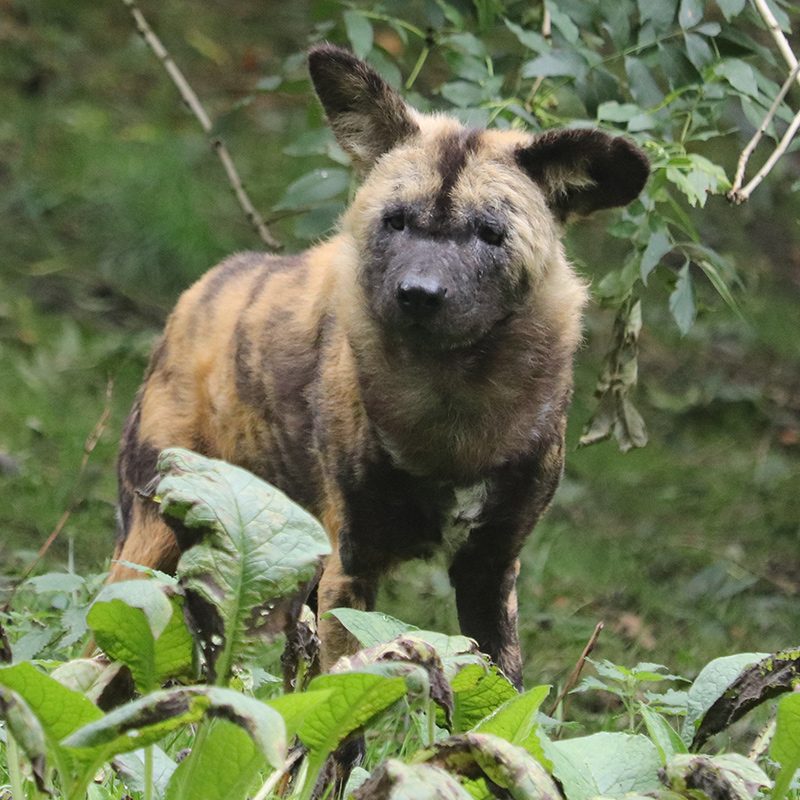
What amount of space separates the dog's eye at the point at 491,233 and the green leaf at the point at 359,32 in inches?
43.0

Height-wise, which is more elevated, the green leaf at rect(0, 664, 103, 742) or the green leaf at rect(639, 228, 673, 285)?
the green leaf at rect(0, 664, 103, 742)

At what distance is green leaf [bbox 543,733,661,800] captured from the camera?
7.68 feet

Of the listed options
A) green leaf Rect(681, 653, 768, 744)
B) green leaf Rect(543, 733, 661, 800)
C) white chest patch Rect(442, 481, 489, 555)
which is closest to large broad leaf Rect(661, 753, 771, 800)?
green leaf Rect(543, 733, 661, 800)

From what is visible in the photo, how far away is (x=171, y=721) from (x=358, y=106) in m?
2.50

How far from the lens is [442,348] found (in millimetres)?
3707

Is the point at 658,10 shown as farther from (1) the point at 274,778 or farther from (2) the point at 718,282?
(1) the point at 274,778

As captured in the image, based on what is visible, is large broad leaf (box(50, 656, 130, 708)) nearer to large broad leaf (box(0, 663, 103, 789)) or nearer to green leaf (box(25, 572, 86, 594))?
large broad leaf (box(0, 663, 103, 789))

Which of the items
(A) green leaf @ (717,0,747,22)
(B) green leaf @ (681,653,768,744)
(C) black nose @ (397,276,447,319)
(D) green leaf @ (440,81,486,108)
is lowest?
(B) green leaf @ (681,653,768,744)

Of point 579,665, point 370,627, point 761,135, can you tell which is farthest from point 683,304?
point 370,627

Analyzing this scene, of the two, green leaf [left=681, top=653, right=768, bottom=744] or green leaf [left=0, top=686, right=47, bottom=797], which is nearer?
green leaf [left=0, top=686, right=47, bottom=797]

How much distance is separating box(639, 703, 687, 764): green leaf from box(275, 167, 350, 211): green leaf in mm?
2577

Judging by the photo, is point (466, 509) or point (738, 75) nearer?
point (466, 509)

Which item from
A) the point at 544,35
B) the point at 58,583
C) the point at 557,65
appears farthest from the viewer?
the point at 544,35

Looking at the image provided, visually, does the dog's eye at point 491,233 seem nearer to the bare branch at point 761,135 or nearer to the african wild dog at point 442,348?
the african wild dog at point 442,348
